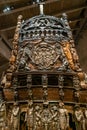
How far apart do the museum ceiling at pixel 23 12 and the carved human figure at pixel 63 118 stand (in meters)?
5.47

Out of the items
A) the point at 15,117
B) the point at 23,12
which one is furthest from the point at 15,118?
the point at 23,12

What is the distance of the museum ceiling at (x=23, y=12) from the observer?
34.1ft

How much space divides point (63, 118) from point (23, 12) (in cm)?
630

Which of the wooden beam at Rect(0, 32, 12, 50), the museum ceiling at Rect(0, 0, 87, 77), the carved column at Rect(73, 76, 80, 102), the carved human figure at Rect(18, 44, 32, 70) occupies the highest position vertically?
the museum ceiling at Rect(0, 0, 87, 77)

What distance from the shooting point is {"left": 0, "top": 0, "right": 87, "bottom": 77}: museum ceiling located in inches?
410

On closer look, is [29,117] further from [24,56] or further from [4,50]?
[4,50]

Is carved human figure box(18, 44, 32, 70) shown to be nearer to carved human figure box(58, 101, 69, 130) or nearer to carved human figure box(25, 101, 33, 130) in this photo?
carved human figure box(25, 101, 33, 130)

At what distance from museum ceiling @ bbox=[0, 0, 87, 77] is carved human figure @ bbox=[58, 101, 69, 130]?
17.9 feet

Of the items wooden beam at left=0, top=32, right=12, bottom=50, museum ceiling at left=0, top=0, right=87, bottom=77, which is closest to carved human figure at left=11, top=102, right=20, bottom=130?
museum ceiling at left=0, top=0, right=87, bottom=77

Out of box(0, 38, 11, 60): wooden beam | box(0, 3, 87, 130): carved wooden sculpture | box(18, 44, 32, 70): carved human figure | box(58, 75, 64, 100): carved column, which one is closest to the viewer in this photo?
box(0, 3, 87, 130): carved wooden sculpture

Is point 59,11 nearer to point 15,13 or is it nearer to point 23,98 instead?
point 15,13

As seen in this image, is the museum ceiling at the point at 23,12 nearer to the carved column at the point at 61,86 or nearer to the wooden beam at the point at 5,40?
Result: the wooden beam at the point at 5,40

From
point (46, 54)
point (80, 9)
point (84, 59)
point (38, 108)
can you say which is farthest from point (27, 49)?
point (84, 59)

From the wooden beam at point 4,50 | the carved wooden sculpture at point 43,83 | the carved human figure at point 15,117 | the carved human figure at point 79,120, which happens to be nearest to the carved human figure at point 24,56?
the carved wooden sculpture at point 43,83
